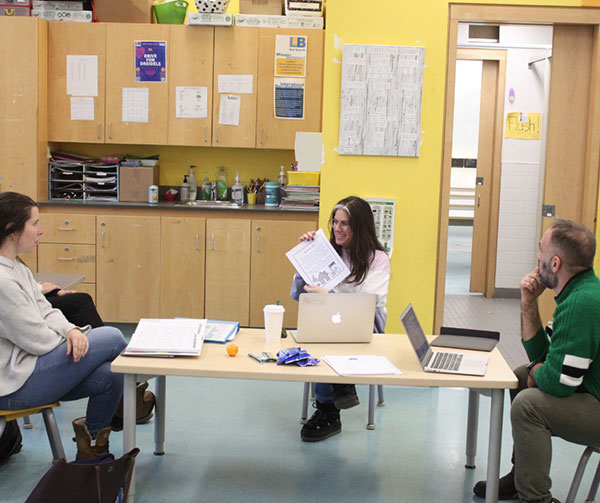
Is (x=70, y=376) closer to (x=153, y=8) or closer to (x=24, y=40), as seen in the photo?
(x=24, y=40)

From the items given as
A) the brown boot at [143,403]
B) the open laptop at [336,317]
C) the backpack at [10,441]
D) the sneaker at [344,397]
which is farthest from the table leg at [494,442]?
the backpack at [10,441]

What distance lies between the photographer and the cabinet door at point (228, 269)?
5340 mm

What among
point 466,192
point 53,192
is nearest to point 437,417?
point 53,192

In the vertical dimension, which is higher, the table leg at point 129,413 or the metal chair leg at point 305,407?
the table leg at point 129,413

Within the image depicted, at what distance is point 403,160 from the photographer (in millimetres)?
4316

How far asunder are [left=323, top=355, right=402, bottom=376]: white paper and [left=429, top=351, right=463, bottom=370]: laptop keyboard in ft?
0.52

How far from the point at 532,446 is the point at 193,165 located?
4118mm

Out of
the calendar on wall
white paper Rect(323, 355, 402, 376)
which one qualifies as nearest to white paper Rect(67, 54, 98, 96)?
the calendar on wall

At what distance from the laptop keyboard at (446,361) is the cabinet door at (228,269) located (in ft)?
8.85

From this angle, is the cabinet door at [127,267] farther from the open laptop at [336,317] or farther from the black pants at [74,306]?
the open laptop at [336,317]

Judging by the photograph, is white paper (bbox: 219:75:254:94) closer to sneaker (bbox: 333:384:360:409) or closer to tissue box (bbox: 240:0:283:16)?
tissue box (bbox: 240:0:283:16)

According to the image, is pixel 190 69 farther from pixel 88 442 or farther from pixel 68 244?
pixel 88 442

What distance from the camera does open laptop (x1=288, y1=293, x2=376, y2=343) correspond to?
2.87 m

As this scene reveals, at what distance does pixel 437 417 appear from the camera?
3.83 metres
